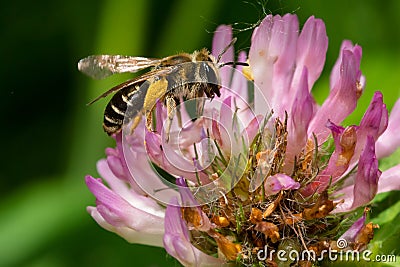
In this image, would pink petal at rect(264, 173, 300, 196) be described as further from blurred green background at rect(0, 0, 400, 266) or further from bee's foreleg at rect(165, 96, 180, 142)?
blurred green background at rect(0, 0, 400, 266)

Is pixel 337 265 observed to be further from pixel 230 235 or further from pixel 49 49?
pixel 49 49

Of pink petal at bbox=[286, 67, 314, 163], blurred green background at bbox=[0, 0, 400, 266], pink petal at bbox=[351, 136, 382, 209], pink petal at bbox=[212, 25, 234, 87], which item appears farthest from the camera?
blurred green background at bbox=[0, 0, 400, 266]

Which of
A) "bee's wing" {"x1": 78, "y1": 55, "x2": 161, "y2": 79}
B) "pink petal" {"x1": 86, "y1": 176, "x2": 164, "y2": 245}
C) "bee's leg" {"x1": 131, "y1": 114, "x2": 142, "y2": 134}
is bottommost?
"pink petal" {"x1": 86, "y1": 176, "x2": 164, "y2": 245}

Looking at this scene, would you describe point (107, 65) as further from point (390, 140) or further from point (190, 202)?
point (390, 140)

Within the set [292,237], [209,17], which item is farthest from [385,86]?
[292,237]

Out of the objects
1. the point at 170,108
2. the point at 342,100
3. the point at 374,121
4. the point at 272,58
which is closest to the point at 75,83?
the point at 272,58

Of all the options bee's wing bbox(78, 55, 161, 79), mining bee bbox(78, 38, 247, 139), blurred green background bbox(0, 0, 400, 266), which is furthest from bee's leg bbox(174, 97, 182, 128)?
blurred green background bbox(0, 0, 400, 266)

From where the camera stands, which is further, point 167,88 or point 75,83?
point 75,83

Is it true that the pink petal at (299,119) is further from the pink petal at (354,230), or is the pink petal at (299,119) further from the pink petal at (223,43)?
the pink petal at (223,43)
